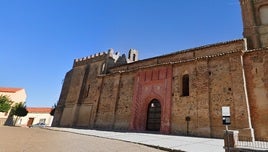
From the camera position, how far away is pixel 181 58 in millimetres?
17578

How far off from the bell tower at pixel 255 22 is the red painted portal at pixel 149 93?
25.4 ft

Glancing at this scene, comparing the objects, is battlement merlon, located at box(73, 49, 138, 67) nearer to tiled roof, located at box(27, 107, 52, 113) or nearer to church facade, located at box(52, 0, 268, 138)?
church facade, located at box(52, 0, 268, 138)

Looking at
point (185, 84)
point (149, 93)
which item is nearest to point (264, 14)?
point (185, 84)

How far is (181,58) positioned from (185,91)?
3.91 meters

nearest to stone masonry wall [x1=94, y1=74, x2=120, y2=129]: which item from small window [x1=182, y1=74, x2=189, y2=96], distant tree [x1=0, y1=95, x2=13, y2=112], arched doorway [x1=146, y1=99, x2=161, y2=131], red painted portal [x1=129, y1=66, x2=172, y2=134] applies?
red painted portal [x1=129, y1=66, x2=172, y2=134]

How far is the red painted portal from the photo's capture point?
1538 centimetres

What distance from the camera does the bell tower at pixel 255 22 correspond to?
1549cm

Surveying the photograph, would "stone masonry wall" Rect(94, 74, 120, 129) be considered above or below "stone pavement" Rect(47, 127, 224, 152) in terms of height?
above

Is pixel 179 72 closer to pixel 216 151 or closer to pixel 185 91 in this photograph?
pixel 185 91

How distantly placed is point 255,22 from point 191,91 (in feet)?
30.9

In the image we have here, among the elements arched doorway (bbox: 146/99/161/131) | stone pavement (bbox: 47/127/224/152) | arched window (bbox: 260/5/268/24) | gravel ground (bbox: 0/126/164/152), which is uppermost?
arched window (bbox: 260/5/268/24)

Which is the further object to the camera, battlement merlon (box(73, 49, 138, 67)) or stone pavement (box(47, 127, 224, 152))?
battlement merlon (box(73, 49, 138, 67))

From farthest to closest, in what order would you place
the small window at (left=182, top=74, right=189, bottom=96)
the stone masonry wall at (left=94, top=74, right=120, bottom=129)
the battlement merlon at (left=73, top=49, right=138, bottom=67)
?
the battlement merlon at (left=73, top=49, right=138, bottom=67)
the stone masonry wall at (left=94, top=74, right=120, bottom=129)
the small window at (left=182, top=74, right=189, bottom=96)

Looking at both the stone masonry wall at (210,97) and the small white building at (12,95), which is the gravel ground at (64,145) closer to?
the stone masonry wall at (210,97)
